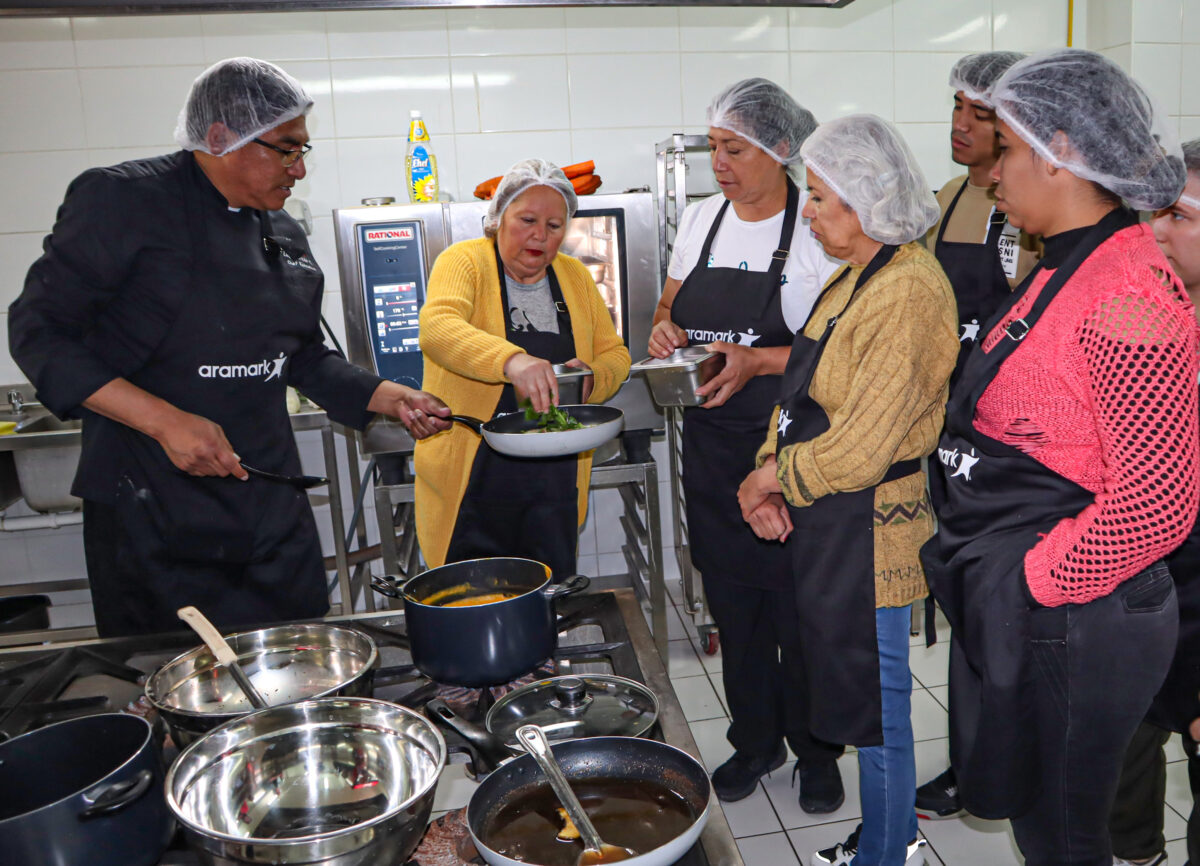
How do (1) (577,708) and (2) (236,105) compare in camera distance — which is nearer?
(1) (577,708)

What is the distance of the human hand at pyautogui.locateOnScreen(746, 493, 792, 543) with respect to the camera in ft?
6.13

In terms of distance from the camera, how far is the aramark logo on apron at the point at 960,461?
4.76 ft

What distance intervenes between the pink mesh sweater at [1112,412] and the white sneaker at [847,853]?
97 cm

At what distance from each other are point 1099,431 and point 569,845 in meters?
0.90

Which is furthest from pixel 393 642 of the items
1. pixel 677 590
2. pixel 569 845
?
pixel 677 590

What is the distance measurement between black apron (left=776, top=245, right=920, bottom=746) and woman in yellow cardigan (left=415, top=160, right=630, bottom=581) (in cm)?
66

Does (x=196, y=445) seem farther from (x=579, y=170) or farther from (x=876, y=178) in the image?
(x=579, y=170)

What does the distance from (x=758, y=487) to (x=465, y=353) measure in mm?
763

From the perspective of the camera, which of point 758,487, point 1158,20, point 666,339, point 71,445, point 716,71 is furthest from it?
point 716,71

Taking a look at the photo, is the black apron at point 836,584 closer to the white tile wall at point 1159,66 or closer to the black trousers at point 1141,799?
the black trousers at point 1141,799

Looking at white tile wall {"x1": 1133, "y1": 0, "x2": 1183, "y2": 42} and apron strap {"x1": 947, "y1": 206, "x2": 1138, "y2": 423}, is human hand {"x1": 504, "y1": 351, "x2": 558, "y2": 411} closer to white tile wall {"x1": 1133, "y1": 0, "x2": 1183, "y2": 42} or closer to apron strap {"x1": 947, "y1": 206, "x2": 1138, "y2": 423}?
apron strap {"x1": 947, "y1": 206, "x2": 1138, "y2": 423}

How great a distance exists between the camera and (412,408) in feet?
6.10

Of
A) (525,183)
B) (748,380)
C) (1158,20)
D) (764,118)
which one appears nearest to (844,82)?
(1158,20)

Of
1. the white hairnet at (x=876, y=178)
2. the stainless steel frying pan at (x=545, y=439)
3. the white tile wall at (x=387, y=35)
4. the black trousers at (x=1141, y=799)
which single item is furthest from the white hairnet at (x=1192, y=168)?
the white tile wall at (x=387, y=35)
